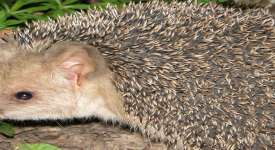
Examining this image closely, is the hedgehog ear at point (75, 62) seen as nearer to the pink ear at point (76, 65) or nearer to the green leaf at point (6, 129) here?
the pink ear at point (76, 65)

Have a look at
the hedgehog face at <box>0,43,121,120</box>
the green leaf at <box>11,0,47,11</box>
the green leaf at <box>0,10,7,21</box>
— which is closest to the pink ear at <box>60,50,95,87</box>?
the hedgehog face at <box>0,43,121,120</box>

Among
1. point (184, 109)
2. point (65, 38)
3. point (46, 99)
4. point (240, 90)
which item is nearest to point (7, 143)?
point (46, 99)

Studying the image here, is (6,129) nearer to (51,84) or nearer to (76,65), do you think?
(51,84)

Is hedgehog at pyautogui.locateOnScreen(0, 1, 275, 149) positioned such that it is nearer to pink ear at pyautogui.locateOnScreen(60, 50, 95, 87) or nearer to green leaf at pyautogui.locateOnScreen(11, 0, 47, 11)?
pink ear at pyautogui.locateOnScreen(60, 50, 95, 87)

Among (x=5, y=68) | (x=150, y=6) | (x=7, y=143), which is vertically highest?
(x=150, y=6)

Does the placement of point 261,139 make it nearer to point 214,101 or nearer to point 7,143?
point 214,101

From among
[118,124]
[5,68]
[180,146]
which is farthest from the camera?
[118,124]

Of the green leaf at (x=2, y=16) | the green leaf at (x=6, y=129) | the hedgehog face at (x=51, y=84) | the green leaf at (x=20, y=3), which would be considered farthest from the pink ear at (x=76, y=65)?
the green leaf at (x=20, y=3)

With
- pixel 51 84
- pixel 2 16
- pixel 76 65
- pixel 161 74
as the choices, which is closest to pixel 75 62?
pixel 76 65
